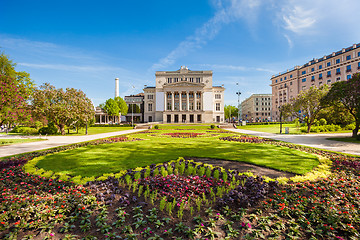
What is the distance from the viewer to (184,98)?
7700 cm

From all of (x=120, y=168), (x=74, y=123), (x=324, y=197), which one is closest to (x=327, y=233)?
(x=324, y=197)

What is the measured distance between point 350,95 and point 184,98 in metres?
61.0

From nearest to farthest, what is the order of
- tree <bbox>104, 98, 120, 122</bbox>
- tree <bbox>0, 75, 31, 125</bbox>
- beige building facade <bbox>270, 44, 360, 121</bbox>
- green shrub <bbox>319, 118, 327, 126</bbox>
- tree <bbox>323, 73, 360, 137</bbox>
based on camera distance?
tree <bbox>0, 75, 31, 125</bbox> < tree <bbox>323, 73, 360, 137</bbox> < green shrub <bbox>319, 118, 327, 126</bbox> < beige building facade <bbox>270, 44, 360, 121</bbox> < tree <bbox>104, 98, 120, 122</bbox>

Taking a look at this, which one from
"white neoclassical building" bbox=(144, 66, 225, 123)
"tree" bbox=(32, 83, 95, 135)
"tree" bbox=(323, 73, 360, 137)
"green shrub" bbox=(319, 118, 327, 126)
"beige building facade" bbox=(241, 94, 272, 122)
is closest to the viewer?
"tree" bbox=(323, 73, 360, 137)

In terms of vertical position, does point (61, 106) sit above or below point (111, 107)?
below

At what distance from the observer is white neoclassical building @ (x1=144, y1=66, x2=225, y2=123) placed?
73.2 m

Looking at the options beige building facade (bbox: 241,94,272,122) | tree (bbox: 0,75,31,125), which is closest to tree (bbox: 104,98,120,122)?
tree (bbox: 0,75,31,125)

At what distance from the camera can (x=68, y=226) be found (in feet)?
12.1

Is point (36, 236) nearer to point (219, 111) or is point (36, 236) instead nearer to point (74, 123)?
point (74, 123)

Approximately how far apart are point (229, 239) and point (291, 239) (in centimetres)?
120

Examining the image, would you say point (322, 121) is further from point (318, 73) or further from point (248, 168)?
point (318, 73)

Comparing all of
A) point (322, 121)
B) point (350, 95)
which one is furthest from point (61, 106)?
point (322, 121)

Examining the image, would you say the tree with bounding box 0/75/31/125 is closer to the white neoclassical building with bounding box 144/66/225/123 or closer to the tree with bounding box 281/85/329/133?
the tree with bounding box 281/85/329/133

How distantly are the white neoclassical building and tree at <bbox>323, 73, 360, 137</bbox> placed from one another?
53.6m
